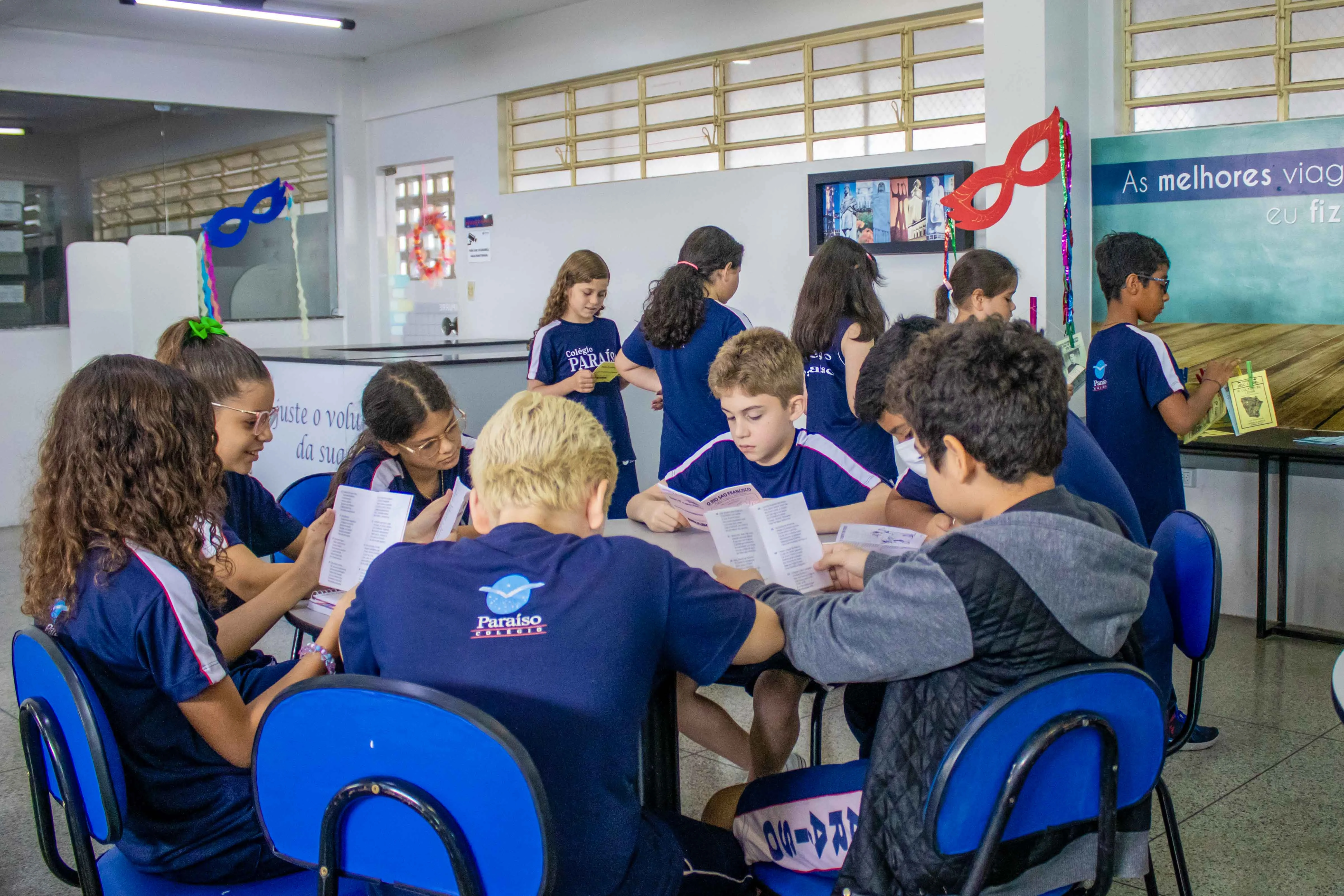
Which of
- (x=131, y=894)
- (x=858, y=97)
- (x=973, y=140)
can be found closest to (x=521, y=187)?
(x=858, y=97)

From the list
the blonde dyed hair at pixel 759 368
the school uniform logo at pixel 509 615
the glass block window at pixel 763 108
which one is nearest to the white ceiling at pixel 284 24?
the glass block window at pixel 763 108

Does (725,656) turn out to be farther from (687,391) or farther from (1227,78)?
(1227,78)

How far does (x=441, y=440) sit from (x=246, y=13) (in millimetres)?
4908

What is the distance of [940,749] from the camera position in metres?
1.38

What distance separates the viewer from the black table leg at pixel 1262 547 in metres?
4.00

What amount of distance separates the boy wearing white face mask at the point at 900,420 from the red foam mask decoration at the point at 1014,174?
203 cm

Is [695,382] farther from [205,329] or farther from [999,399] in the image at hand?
[999,399]

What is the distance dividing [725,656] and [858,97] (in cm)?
464

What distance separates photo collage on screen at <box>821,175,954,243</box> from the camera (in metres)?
5.14

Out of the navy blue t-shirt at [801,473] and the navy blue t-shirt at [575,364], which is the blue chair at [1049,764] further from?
the navy blue t-shirt at [575,364]

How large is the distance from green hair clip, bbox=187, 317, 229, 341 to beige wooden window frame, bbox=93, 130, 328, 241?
17.7 feet

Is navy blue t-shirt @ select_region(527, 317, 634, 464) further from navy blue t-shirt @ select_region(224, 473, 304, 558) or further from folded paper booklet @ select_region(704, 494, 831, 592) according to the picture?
folded paper booklet @ select_region(704, 494, 831, 592)

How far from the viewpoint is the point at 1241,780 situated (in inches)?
115

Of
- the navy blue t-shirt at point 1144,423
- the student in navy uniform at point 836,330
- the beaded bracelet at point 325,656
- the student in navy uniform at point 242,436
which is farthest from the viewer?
the student in navy uniform at point 836,330
